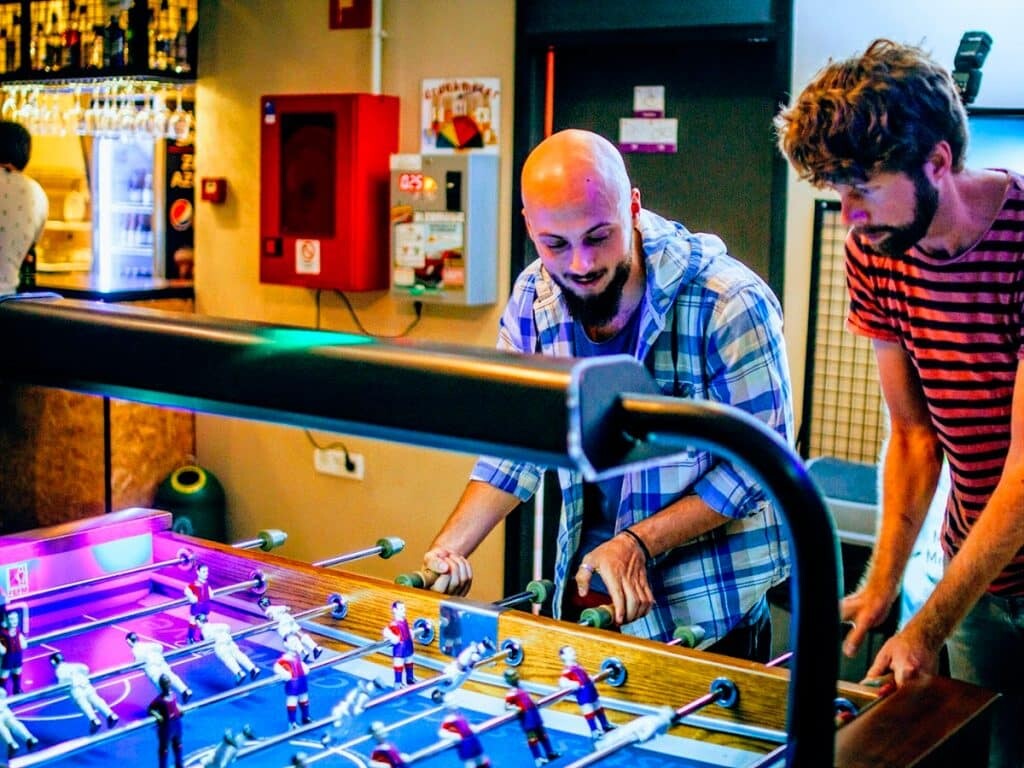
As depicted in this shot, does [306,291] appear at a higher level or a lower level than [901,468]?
higher

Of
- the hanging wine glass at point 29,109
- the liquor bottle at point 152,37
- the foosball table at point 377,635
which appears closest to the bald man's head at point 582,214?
→ the foosball table at point 377,635

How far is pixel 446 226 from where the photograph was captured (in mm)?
4633

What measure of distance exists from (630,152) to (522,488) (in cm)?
227

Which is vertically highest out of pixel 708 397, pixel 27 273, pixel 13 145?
pixel 13 145

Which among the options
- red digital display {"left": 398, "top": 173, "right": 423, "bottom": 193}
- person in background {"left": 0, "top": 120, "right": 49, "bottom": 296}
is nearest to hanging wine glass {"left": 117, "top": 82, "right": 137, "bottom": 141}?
person in background {"left": 0, "top": 120, "right": 49, "bottom": 296}

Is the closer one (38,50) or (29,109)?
(38,50)

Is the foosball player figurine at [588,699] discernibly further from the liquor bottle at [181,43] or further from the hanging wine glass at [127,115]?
the hanging wine glass at [127,115]

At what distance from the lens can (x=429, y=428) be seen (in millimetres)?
1046

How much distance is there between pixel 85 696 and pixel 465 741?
1.89 ft

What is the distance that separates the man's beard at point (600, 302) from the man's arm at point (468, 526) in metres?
0.38

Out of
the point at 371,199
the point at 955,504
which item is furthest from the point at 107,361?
the point at 371,199

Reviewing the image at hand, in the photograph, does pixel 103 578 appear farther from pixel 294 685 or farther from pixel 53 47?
pixel 53 47

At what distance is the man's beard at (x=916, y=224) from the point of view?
197 cm

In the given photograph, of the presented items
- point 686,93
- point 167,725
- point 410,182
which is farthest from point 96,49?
point 167,725
